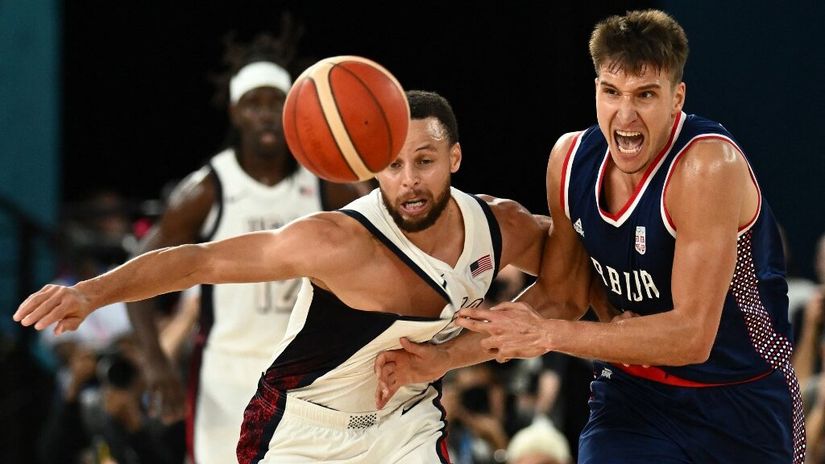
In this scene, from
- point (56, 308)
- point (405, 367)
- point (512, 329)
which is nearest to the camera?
point (56, 308)

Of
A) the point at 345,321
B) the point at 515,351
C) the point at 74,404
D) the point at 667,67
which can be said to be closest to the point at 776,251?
the point at 667,67

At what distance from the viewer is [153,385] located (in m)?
6.29

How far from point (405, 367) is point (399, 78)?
8755 mm

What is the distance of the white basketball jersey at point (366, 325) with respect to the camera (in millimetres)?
4348

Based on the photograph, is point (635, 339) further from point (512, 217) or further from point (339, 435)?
point (339, 435)

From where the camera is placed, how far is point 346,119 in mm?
4336

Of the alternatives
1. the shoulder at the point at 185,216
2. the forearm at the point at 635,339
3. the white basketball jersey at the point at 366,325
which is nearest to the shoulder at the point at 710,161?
the forearm at the point at 635,339

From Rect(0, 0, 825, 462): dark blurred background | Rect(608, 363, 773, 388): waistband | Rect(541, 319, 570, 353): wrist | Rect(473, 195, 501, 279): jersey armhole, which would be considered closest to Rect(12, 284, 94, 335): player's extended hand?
Rect(541, 319, 570, 353): wrist

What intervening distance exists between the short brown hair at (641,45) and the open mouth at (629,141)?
0.19 metres

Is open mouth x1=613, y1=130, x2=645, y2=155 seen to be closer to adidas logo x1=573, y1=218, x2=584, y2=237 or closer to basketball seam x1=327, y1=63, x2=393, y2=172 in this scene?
adidas logo x1=573, y1=218, x2=584, y2=237

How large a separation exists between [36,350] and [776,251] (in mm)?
7493

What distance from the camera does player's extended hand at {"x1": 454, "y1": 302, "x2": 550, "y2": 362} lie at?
3922 mm

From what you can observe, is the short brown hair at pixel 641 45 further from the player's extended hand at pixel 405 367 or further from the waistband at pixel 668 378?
the player's extended hand at pixel 405 367

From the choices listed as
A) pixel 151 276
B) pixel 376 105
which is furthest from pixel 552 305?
pixel 151 276
